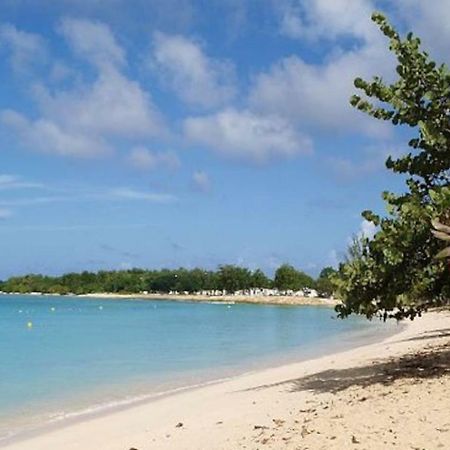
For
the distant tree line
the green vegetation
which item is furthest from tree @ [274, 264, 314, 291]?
the green vegetation

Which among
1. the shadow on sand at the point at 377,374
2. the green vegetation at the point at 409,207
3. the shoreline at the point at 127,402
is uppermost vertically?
the green vegetation at the point at 409,207

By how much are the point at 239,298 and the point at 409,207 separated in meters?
135

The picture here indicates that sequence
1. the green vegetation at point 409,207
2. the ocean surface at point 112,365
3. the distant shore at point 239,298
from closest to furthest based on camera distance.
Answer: the green vegetation at point 409,207, the ocean surface at point 112,365, the distant shore at point 239,298

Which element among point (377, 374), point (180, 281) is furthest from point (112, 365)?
point (180, 281)

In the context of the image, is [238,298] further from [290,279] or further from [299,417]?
[299,417]

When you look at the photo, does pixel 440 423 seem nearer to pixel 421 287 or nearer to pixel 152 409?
pixel 421 287

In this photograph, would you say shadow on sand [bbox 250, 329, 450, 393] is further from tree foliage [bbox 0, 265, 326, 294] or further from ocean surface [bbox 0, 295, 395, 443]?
tree foliage [bbox 0, 265, 326, 294]

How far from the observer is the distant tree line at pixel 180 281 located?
150 meters

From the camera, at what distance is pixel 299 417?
33.6 feet

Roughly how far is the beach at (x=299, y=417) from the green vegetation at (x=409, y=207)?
1.62m

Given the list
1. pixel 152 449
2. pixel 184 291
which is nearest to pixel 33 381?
pixel 152 449

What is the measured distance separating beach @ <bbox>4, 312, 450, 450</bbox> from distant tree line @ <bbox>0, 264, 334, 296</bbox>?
118214 millimetres

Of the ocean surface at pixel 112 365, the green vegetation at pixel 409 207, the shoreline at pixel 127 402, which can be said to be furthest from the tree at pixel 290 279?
the green vegetation at pixel 409 207

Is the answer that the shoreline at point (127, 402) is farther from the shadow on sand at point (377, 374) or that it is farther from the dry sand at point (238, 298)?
the dry sand at point (238, 298)
